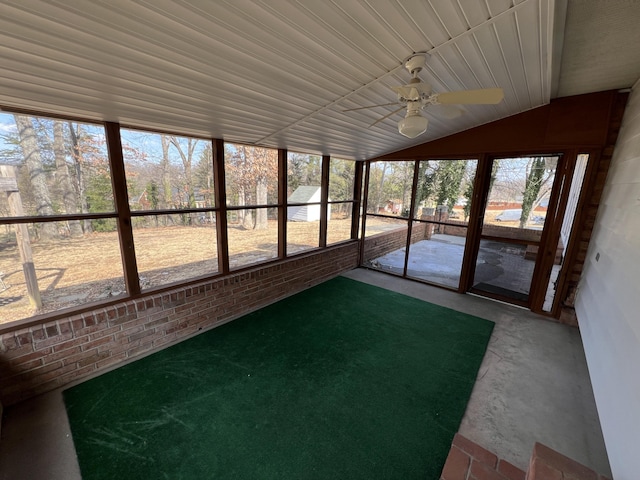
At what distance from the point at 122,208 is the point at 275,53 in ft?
7.30

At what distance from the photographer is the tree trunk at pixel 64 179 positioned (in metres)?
2.66

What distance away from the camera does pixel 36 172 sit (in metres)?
2.59

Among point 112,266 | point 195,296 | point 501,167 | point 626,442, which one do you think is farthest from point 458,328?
point 112,266

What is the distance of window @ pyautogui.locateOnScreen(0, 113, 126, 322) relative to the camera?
237cm

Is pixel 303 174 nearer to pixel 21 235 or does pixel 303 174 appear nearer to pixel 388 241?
pixel 388 241

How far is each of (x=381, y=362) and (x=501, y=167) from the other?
3.73 m

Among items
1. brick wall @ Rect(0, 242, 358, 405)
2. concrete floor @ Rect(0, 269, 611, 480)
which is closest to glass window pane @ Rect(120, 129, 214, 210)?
brick wall @ Rect(0, 242, 358, 405)

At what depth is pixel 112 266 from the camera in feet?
9.80

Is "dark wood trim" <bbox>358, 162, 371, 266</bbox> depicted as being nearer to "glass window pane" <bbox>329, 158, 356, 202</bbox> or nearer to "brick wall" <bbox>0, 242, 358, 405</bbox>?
"glass window pane" <bbox>329, 158, 356, 202</bbox>

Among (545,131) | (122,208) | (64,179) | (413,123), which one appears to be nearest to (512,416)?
(413,123)

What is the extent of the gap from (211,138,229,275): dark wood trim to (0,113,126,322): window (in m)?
1.10

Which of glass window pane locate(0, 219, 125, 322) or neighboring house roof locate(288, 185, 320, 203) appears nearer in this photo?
glass window pane locate(0, 219, 125, 322)

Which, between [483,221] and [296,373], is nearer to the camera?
[296,373]

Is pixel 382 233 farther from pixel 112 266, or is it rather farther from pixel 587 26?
pixel 112 266
